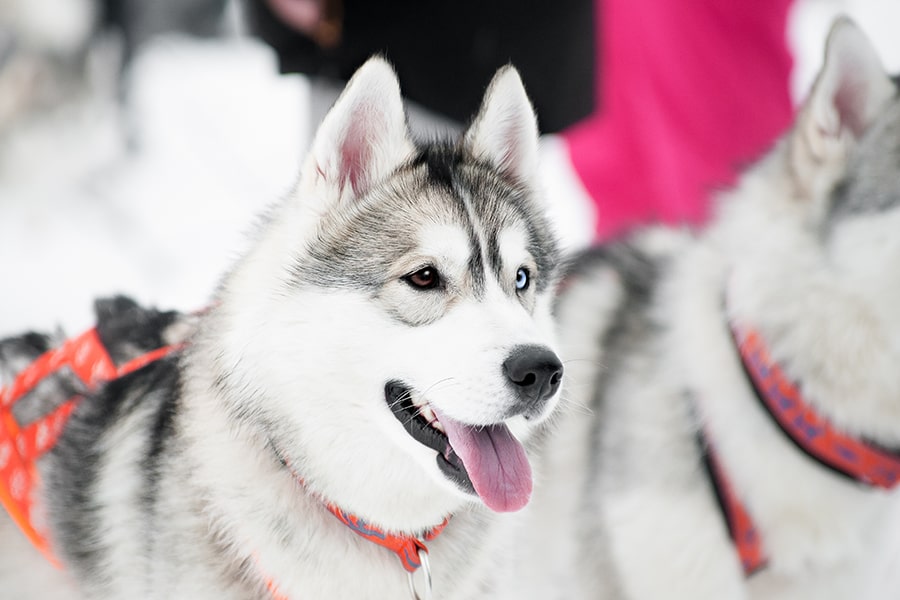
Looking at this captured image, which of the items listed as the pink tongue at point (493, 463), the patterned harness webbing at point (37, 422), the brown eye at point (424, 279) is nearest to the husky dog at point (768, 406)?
the pink tongue at point (493, 463)

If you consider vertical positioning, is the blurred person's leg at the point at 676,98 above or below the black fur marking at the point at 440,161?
below

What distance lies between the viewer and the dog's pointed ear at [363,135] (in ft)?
4.48

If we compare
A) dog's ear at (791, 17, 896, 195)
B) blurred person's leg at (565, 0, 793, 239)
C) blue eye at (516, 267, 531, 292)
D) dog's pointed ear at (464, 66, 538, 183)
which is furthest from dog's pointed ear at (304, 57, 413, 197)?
blurred person's leg at (565, 0, 793, 239)

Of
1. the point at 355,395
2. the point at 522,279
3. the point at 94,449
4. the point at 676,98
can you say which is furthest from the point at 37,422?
the point at 676,98

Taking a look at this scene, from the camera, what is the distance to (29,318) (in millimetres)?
3203

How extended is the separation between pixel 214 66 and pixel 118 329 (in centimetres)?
412

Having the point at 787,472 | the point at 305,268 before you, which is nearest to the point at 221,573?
the point at 305,268

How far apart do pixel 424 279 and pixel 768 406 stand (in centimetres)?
86

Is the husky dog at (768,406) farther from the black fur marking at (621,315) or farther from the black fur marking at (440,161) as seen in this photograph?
the black fur marking at (440,161)

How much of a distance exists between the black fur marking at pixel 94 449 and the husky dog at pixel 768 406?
85cm

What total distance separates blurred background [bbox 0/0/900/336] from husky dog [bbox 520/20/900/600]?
0.29 meters

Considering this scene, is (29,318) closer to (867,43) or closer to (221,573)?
(221,573)

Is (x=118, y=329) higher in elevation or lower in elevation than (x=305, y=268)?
lower

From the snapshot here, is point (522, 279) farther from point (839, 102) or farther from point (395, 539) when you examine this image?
point (839, 102)
